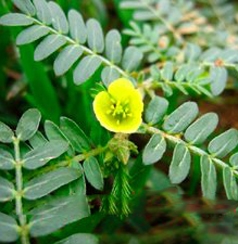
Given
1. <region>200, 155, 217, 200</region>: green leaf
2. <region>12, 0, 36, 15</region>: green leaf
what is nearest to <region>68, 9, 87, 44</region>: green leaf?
<region>12, 0, 36, 15</region>: green leaf

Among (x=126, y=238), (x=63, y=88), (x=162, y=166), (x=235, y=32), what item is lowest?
(x=126, y=238)

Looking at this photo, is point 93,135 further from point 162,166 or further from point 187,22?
point 187,22

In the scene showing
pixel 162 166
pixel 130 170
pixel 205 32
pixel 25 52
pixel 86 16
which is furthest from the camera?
pixel 86 16

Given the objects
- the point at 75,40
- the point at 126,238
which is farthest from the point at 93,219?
the point at 75,40

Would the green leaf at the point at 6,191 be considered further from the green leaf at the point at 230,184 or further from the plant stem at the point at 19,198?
the green leaf at the point at 230,184

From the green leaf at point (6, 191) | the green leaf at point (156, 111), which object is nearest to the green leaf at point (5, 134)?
the green leaf at point (6, 191)

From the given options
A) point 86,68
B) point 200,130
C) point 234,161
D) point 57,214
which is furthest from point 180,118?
point 57,214
